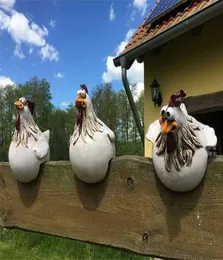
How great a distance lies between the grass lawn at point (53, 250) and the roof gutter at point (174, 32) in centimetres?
164

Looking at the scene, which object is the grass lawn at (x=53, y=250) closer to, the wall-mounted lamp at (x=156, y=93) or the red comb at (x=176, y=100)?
the wall-mounted lamp at (x=156, y=93)

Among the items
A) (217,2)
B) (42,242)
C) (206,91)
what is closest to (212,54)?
(206,91)

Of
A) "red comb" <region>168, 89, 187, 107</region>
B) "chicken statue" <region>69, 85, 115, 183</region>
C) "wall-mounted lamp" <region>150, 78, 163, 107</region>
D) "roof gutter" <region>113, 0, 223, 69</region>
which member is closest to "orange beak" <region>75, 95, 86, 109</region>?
"chicken statue" <region>69, 85, 115, 183</region>

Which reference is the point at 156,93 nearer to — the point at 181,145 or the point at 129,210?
the point at 129,210

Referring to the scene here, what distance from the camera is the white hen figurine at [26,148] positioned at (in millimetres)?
1188

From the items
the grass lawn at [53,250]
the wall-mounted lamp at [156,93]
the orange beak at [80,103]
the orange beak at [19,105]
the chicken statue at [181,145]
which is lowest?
the grass lawn at [53,250]

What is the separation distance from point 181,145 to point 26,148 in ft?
1.77

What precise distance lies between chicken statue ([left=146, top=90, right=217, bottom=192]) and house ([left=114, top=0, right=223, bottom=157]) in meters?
1.83

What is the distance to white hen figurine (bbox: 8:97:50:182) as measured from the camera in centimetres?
119

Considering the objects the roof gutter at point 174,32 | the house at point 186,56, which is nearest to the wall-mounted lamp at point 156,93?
the house at point 186,56

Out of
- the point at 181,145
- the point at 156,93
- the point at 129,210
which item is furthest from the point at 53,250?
the point at 181,145

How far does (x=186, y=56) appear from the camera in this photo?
10.9 feet

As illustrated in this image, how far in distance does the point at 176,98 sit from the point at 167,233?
32 cm

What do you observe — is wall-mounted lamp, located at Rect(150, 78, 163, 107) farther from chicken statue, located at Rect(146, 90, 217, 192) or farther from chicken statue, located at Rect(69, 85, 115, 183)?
chicken statue, located at Rect(146, 90, 217, 192)
